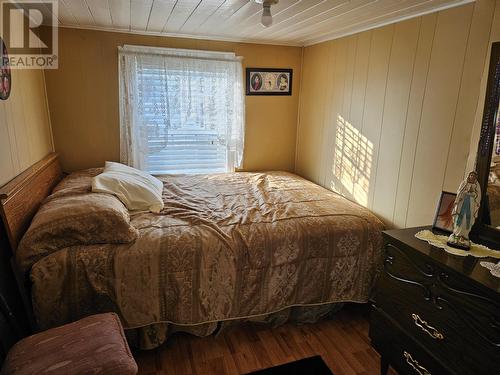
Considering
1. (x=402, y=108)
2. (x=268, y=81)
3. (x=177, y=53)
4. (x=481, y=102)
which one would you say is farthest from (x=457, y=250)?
(x=177, y=53)

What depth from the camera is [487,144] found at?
1.64 metres

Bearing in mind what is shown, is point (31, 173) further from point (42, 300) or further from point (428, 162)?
point (428, 162)

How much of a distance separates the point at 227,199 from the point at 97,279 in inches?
47.4

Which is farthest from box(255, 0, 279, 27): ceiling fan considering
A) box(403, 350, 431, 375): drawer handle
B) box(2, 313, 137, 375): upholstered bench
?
box(403, 350, 431, 375): drawer handle

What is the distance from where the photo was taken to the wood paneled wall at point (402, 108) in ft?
6.20

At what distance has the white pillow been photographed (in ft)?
7.55

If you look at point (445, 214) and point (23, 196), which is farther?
point (23, 196)

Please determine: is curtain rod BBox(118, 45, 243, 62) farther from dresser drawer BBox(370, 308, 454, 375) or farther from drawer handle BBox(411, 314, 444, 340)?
drawer handle BBox(411, 314, 444, 340)

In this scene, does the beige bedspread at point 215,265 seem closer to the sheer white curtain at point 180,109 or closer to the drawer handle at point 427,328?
the drawer handle at point 427,328

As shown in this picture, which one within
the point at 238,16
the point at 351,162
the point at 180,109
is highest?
the point at 238,16

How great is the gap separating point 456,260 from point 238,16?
211 cm

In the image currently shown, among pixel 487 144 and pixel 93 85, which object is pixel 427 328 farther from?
pixel 93 85

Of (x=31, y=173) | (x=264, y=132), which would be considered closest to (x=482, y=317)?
(x=31, y=173)

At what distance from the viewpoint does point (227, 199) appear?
275 centimetres
